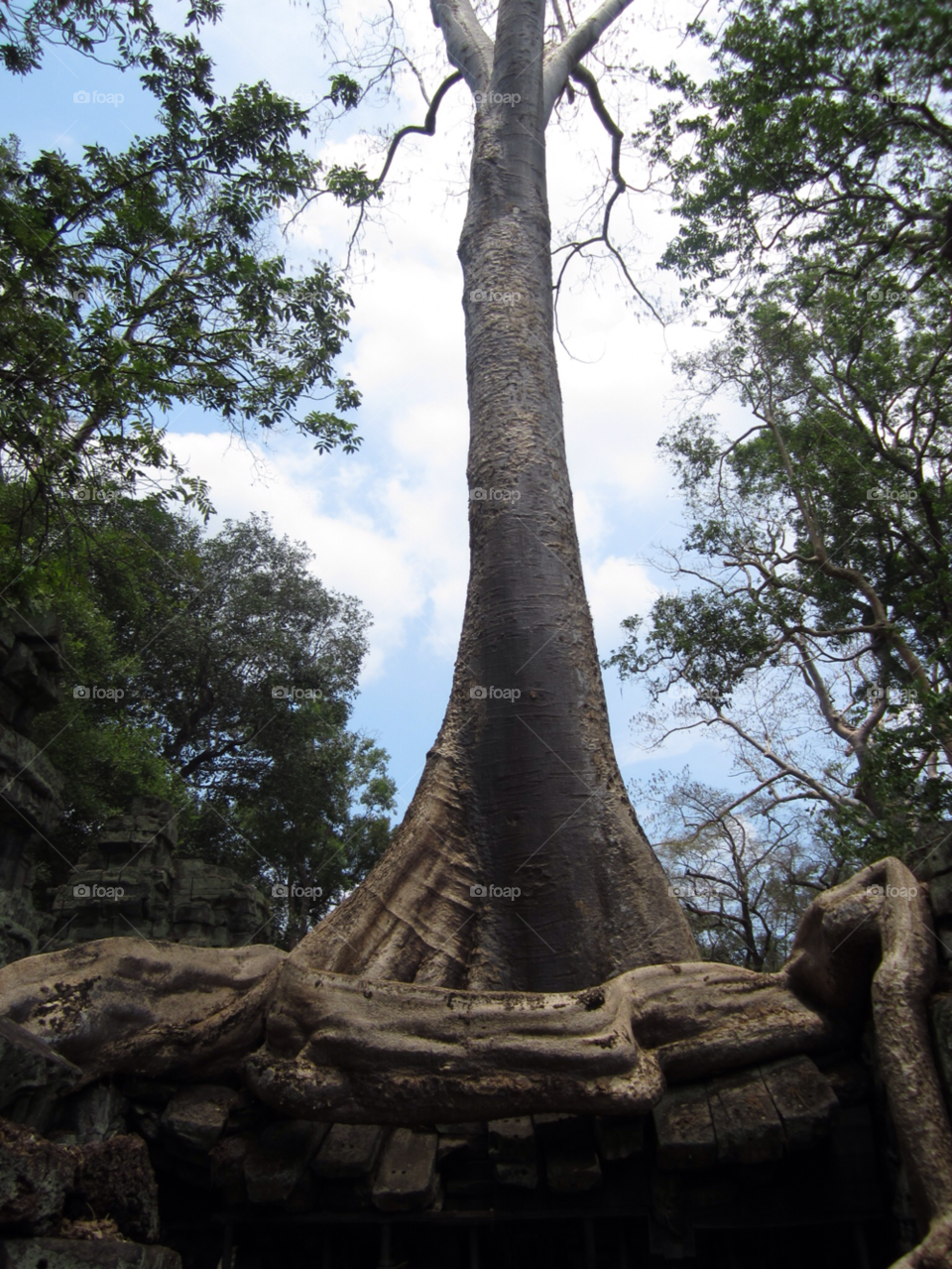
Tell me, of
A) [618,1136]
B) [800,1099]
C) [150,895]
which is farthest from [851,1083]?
[150,895]

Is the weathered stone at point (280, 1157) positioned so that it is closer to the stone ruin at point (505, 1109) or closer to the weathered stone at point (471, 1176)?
the stone ruin at point (505, 1109)

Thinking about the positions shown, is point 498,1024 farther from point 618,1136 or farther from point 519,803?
point 519,803

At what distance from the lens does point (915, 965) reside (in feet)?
5.72

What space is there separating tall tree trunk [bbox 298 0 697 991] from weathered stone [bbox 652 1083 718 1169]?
674 mm

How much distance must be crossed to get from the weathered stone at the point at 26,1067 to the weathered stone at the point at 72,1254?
0.27 m

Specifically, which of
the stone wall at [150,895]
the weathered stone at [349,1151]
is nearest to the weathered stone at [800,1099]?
Result: the weathered stone at [349,1151]

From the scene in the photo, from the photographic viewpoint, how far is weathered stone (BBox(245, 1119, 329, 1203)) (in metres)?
1.82

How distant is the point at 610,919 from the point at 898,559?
7545 millimetres

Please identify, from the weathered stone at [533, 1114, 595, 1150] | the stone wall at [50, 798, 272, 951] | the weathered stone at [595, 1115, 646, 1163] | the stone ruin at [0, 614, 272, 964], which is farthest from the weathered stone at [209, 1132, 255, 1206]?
the stone wall at [50, 798, 272, 951]

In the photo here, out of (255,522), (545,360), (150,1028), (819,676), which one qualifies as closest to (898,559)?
(819,676)

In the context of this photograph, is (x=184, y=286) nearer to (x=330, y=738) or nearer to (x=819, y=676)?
(x=819, y=676)

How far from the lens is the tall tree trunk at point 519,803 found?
2609 millimetres

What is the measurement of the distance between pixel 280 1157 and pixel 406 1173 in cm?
30

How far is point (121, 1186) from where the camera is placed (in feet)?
5.72
